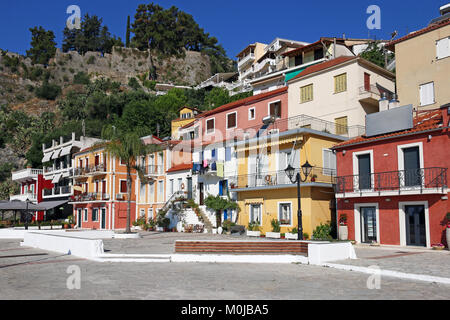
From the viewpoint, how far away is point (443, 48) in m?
28.8

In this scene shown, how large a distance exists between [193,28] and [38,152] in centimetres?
6563

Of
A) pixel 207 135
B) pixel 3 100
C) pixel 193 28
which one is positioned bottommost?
pixel 207 135

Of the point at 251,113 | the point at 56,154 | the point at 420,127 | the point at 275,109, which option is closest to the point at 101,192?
the point at 56,154

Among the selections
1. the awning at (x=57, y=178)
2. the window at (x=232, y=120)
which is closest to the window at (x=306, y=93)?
the window at (x=232, y=120)

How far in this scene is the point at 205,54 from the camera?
121m

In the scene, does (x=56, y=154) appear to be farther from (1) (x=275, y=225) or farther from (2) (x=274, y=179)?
(1) (x=275, y=225)

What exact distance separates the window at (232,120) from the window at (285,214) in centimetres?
1241

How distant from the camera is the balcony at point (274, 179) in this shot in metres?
27.5

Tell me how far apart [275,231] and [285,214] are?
138 centimetres

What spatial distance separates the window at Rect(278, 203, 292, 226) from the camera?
92.6 ft
